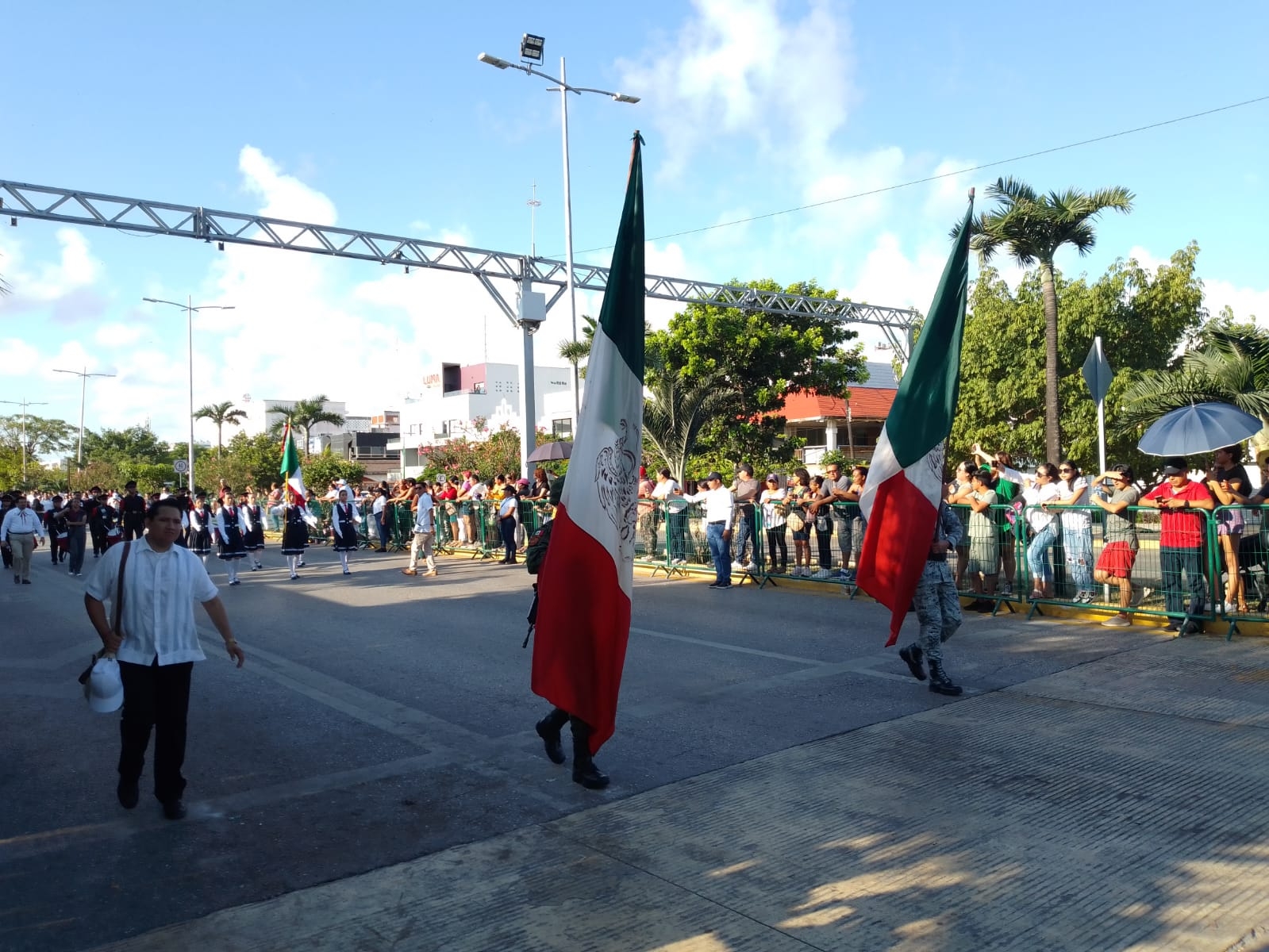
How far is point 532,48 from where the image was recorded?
23.3m

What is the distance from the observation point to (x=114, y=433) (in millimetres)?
98000

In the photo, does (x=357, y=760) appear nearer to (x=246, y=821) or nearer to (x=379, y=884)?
(x=246, y=821)

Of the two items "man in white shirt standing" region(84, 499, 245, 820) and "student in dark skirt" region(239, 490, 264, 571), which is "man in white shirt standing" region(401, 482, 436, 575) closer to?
"student in dark skirt" region(239, 490, 264, 571)

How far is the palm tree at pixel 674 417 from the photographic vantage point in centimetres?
2577

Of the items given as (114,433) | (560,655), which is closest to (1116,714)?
(560,655)

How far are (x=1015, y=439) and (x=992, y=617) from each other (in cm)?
2346

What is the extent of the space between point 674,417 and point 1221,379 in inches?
478

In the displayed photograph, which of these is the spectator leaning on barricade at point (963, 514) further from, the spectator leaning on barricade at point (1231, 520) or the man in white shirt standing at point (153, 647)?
the man in white shirt standing at point (153, 647)

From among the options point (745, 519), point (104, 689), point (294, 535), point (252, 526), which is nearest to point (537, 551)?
point (104, 689)

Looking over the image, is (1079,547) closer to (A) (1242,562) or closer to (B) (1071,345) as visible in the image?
(A) (1242,562)

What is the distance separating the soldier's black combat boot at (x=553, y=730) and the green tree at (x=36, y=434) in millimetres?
91698

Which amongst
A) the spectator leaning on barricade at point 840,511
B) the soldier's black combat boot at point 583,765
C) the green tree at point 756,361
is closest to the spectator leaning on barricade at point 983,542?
the spectator leaning on barricade at point 840,511

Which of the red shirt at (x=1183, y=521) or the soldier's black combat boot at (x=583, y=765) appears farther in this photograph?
the red shirt at (x=1183, y=521)

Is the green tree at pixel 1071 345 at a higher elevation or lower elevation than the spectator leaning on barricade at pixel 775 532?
higher
